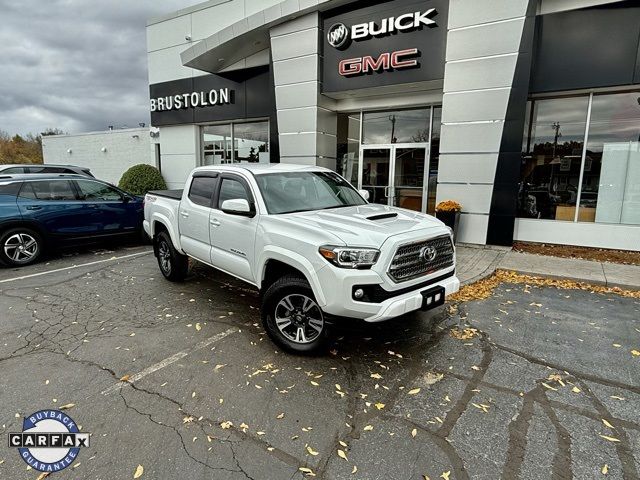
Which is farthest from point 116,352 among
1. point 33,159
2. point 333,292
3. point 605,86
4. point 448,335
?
point 33,159

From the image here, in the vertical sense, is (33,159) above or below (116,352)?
above

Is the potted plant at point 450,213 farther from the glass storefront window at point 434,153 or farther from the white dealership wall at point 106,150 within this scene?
the white dealership wall at point 106,150

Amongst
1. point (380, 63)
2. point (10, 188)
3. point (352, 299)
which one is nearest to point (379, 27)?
point (380, 63)

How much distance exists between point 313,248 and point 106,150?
23669mm

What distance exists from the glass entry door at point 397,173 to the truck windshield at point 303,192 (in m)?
5.89

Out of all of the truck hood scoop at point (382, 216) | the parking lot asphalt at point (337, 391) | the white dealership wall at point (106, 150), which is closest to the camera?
the parking lot asphalt at point (337, 391)

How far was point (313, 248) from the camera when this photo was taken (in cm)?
359

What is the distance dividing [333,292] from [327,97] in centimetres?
913

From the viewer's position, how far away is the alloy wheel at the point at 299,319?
3848mm

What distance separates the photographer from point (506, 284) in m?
6.45

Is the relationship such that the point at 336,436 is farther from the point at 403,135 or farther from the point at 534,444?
the point at 403,135

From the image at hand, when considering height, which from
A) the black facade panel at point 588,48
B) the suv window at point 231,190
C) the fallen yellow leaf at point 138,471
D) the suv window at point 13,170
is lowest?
the fallen yellow leaf at point 138,471

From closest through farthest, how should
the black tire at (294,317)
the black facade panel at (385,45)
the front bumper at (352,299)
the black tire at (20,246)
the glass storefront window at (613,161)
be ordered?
the front bumper at (352,299) < the black tire at (294,317) < the black tire at (20,246) < the glass storefront window at (613,161) < the black facade panel at (385,45)

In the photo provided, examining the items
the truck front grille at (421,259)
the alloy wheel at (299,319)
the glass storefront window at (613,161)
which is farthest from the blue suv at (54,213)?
the glass storefront window at (613,161)
